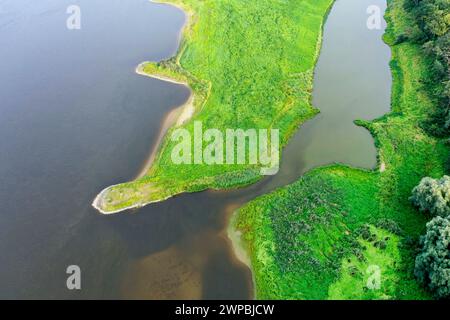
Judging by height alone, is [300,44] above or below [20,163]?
above

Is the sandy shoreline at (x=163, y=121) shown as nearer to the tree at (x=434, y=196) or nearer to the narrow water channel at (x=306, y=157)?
the narrow water channel at (x=306, y=157)

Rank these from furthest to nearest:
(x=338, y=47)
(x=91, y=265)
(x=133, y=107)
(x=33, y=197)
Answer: (x=338, y=47) → (x=133, y=107) → (x=33, y=197) → (x=91, y=265)

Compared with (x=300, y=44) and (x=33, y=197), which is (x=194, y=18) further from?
(x=33, y=197)

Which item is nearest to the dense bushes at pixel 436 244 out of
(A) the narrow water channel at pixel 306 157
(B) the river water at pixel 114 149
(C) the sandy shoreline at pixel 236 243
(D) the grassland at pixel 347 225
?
(D) the grassland at pixel 347 225

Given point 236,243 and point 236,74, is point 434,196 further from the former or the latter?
point 236,74
